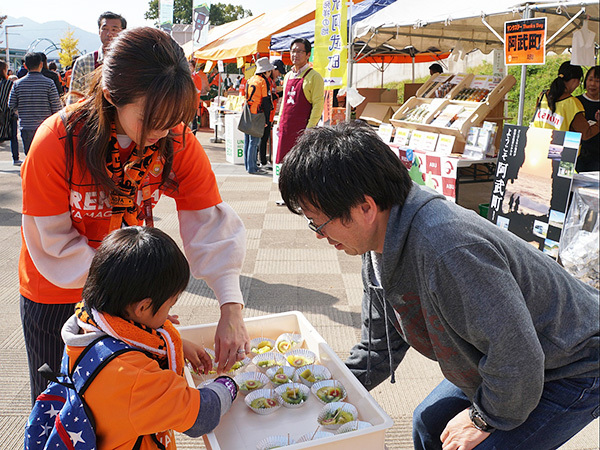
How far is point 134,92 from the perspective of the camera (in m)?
1.41

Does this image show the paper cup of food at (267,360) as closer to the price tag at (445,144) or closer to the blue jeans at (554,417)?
the blue jeans at (554,417)

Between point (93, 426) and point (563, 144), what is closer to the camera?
point (93, 426)

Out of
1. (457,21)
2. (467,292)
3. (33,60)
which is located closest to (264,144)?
(33,60)

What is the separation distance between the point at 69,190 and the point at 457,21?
545 cm

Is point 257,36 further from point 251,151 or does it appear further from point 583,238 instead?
point 583,238

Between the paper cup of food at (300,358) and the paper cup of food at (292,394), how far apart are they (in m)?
0.15

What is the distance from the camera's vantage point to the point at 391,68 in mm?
20969

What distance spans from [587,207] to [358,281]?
1.88m

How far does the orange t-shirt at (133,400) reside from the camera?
1.35 m

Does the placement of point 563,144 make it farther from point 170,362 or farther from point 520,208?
point 170,362

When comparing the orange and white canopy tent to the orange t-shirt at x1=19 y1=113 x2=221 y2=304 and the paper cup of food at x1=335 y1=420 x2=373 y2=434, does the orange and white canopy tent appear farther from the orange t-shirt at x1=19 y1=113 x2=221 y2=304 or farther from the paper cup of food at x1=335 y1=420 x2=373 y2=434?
the paper cup of food at x1=335 y1=420 x2=373 y2=434

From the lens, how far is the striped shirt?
25.7ft

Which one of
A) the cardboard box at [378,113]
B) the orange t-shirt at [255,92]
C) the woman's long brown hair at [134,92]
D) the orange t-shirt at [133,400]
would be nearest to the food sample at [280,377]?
the orange t-shirt at [133,400]

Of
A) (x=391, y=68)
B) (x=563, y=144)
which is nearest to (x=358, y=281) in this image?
(x=563, y=144)
